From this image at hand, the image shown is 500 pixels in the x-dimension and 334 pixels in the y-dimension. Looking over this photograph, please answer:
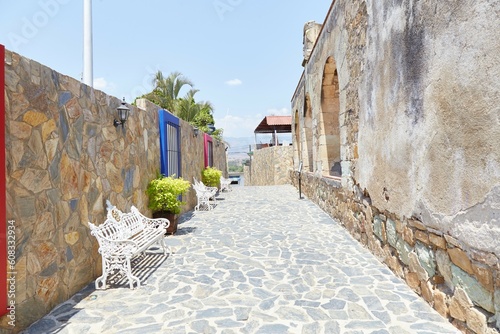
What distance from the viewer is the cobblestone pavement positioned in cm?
260

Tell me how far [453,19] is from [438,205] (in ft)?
4.98

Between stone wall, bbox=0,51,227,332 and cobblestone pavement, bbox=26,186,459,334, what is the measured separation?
32 cm

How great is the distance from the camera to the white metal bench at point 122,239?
3.44 metres

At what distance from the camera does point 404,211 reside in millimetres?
3299

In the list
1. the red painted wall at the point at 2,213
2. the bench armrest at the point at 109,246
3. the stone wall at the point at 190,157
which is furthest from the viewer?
the stone wall at the point at 190,157

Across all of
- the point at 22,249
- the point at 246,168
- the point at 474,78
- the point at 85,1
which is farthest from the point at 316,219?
the point at 246,168

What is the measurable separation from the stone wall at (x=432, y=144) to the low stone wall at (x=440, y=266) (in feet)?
0.03

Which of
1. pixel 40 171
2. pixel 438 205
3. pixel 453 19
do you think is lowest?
pixel 438 205

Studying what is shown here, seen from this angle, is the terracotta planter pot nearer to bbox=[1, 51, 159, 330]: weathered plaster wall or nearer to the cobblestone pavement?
the cobblestone pavement

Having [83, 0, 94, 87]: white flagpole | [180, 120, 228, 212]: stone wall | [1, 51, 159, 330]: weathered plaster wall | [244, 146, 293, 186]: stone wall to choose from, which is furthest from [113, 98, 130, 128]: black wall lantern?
[244, 146, 293, 186]: stone wall

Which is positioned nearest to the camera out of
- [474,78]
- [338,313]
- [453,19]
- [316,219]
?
[474,78]

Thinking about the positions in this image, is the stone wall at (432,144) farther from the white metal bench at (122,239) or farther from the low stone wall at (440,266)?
the white metal bench at (122,239)

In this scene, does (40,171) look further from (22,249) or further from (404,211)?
(404,211)

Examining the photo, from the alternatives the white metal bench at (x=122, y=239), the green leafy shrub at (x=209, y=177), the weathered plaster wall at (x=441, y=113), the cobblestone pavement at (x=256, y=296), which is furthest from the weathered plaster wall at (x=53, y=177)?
the green leafy shrub at (x=209, y=177)
